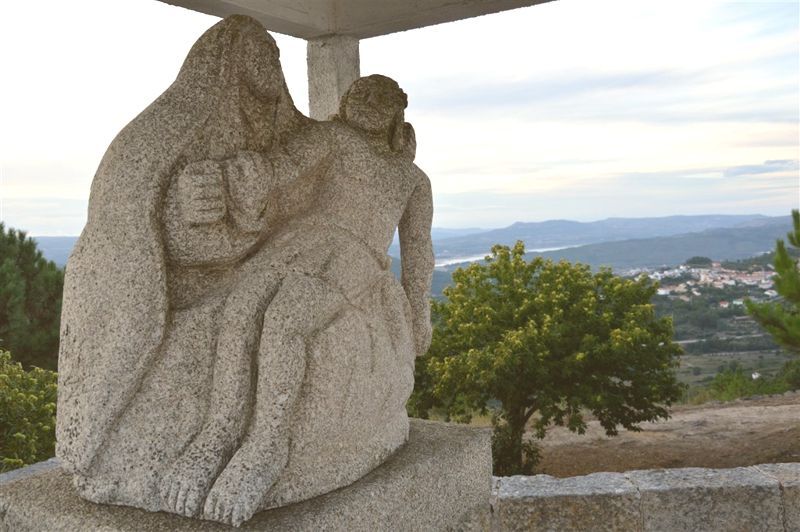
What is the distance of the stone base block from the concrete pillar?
5.34 ft

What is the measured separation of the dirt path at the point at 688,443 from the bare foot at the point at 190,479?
5.76 metres

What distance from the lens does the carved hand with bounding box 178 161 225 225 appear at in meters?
2.39

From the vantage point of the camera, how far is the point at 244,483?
7.39 feet

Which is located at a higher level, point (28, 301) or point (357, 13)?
point (357, 13)

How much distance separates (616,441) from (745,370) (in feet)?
16.1

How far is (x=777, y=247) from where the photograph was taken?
6168mm

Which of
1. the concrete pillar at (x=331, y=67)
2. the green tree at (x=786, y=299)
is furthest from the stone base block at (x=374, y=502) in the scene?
the green tree at (x=786, y=299)

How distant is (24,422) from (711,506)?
459cm

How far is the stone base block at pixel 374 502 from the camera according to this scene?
7.52 ft

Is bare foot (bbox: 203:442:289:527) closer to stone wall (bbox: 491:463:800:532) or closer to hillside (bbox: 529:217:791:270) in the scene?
stone wall (bbox: 491:463:800:532)

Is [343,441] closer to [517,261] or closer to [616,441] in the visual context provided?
[517,261]

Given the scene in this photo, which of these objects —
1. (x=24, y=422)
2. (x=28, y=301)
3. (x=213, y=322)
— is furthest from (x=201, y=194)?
(x=28, y=301)

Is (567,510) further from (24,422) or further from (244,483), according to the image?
(24,422)

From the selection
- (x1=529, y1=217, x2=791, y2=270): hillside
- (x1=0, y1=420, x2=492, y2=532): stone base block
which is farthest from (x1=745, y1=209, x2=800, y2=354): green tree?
(x1=529, y1=217, x2=791, y2=270): hillside
